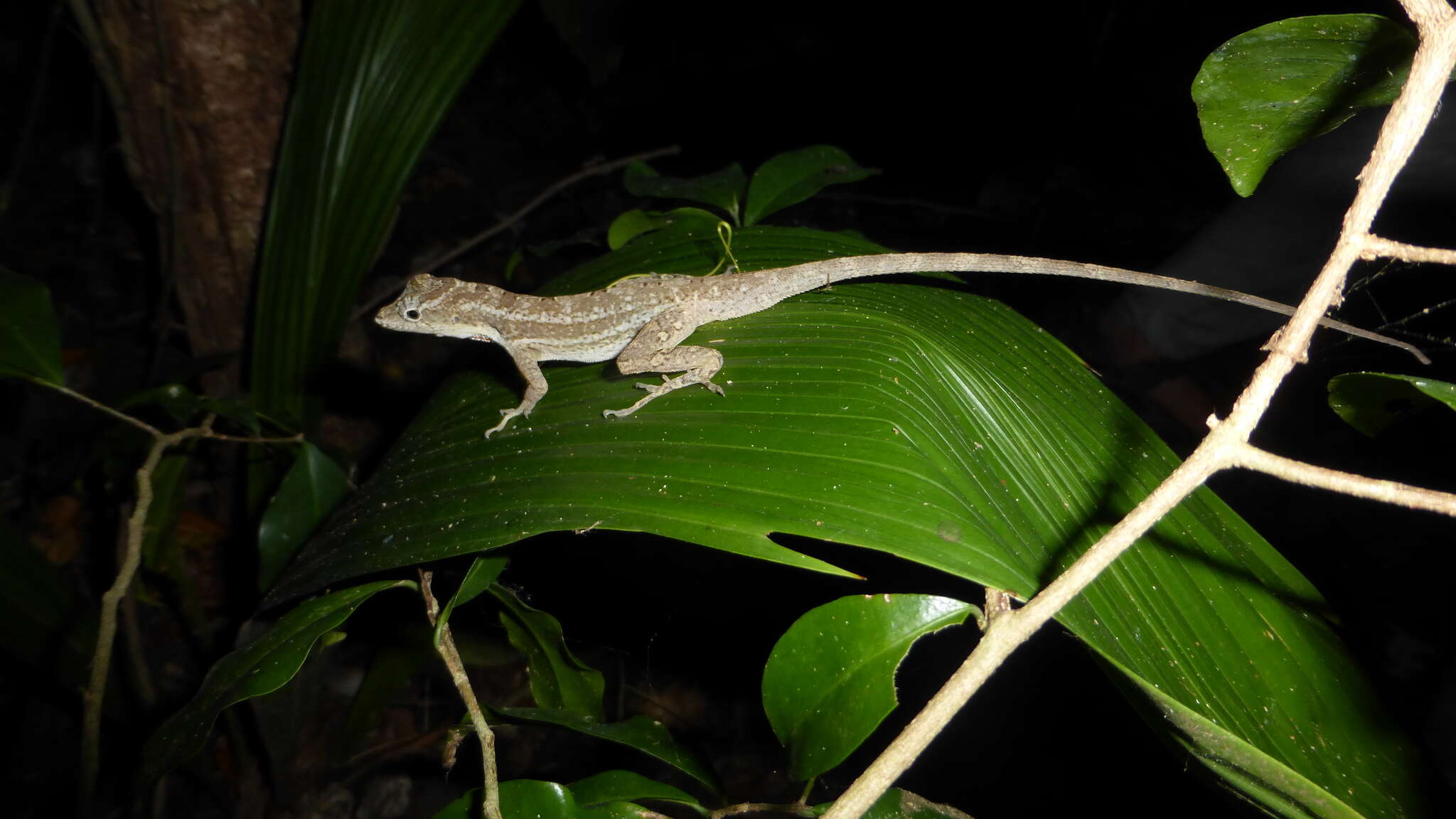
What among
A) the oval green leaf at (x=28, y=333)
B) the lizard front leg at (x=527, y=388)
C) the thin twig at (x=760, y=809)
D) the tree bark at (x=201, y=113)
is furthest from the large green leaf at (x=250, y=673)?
the tree bark at (x=201, y=113)

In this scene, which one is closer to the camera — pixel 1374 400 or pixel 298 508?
pixel 1374 400

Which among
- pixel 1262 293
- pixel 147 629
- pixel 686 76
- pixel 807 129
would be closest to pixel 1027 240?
pixel 1262 293

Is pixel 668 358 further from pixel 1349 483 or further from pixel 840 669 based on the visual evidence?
pixel 1349 483

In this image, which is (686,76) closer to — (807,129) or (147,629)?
(807,129)

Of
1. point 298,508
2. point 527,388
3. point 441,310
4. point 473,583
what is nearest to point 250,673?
point 473,583

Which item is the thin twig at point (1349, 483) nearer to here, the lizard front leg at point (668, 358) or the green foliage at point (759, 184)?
the lizard front leg at point (668, 358)
